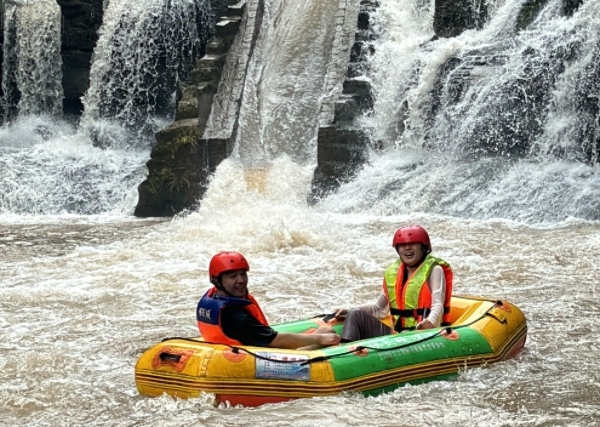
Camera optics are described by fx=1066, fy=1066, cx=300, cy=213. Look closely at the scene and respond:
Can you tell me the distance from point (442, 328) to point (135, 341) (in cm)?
251

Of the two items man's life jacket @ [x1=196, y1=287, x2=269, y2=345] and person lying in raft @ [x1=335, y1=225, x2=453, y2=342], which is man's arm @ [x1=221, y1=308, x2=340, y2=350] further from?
person lying in raft @ [x1=335, y1=225, x2=453, y2=342]

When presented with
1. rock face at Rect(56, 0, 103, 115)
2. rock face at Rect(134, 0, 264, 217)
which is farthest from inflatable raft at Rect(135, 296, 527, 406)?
rock face at Rect(56, 0, 103, 115)

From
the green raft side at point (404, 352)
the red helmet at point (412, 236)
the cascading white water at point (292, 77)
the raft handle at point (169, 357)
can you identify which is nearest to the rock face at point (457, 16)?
the cascading white water at point (292, 77)

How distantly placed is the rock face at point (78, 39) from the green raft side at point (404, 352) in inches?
566

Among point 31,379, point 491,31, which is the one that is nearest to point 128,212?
point 491,31

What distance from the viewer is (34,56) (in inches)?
747

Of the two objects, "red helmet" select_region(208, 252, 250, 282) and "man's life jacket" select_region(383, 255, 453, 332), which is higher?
"red helmet" select_region(208, 252, 250, 282)

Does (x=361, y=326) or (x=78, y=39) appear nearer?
(x=361, y=326)

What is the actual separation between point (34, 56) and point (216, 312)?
14.2 meters

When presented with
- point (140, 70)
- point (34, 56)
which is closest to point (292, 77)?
point (140, 70)

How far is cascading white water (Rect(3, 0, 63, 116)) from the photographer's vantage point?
19.0 m

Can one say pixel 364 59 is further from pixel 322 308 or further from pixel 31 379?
pixel 31 379

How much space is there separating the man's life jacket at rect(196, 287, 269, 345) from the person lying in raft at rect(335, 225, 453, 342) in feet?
2.41

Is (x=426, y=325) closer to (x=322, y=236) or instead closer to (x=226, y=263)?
(x=226, y=263)
